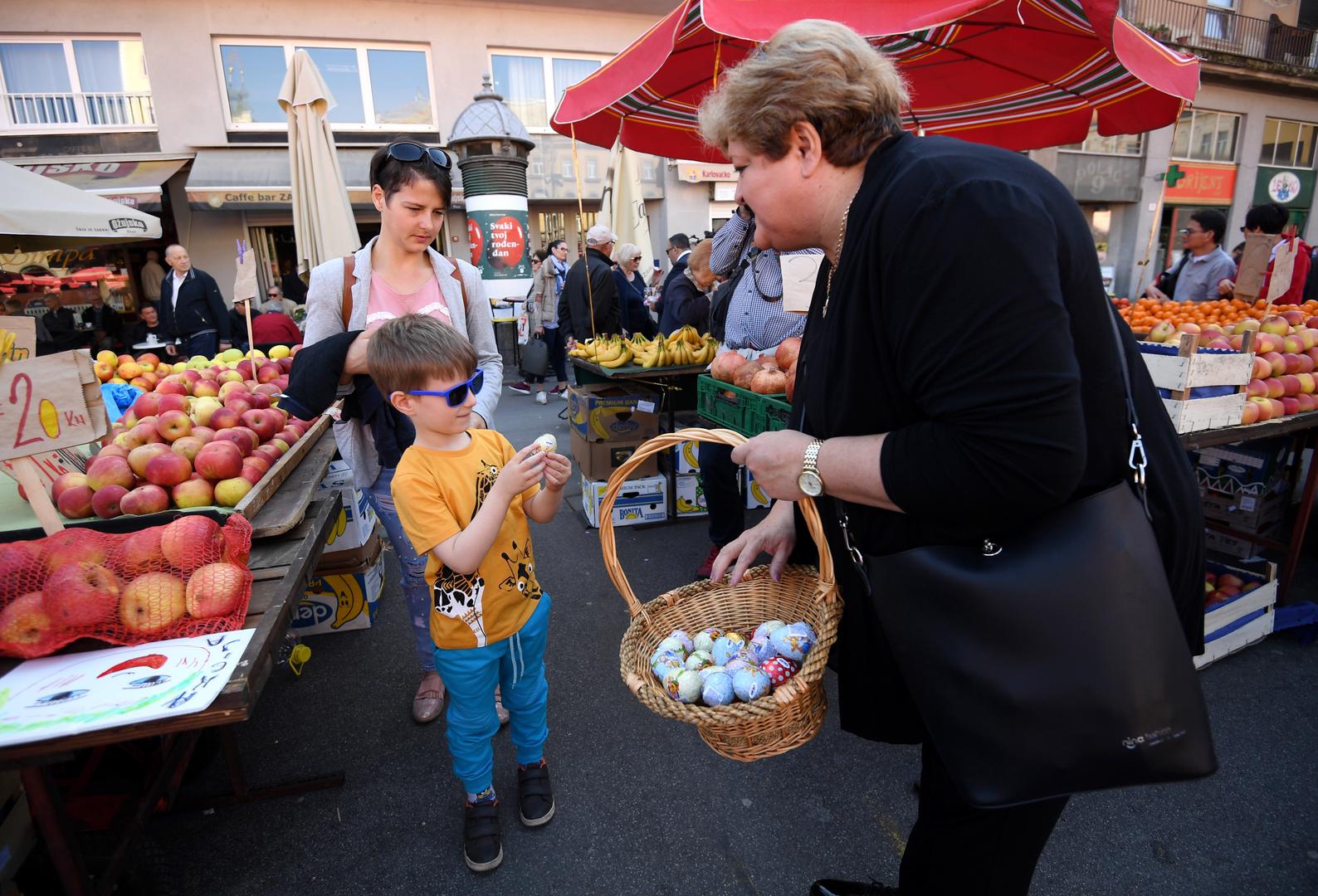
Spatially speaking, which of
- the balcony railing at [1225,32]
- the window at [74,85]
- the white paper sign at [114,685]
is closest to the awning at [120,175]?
the window at [74,85]

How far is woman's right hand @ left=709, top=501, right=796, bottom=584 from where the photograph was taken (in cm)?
171

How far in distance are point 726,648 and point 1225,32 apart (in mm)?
26016

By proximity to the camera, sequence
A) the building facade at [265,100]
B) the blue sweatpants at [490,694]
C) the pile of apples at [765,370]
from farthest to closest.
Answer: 1. the building facade at [265,100]
2. the pile of apples at [765,370]
3. the blue sweatpants at [490,694]

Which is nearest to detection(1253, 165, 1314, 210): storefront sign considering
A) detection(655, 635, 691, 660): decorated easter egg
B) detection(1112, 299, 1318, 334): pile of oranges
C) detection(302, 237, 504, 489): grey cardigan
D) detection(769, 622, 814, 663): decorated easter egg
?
detection(1112, 299, 1318, 334): pile of oranges

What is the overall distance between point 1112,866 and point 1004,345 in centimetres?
202

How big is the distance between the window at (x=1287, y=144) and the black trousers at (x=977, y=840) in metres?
25.2

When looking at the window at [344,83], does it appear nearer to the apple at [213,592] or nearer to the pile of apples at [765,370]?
the pile of apples at [765,370]

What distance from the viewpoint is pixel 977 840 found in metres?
1.25

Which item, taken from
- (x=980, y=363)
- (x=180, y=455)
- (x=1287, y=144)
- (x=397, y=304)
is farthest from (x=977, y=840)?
(x=1287, y=144)

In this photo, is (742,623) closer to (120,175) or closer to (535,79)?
(120,175)

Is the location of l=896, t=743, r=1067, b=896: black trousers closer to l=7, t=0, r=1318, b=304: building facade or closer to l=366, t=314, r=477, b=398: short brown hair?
l=366, t=314, r=477, b=398: short brown hair

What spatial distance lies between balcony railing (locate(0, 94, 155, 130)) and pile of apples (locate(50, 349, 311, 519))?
12266 millimetres

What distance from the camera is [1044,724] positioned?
101cm

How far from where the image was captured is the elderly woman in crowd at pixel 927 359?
36.0 inches
